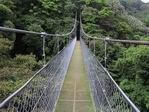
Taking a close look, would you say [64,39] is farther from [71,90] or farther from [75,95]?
[75,95]

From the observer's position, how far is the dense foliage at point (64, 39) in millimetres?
10113

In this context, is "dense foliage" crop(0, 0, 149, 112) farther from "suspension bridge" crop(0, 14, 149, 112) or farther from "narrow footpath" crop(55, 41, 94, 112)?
"suspension bridge" crop(0, 14, 149, 112)

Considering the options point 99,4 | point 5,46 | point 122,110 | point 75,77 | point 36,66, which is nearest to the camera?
point 122,110

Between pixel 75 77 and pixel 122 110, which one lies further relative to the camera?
pixel 75 77

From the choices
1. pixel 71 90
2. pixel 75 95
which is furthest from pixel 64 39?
pixel 75 95

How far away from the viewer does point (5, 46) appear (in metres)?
9.91

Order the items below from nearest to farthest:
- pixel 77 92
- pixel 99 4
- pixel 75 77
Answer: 1. pixel 77 92
2. pixel 75 77
3. pixel 99 4

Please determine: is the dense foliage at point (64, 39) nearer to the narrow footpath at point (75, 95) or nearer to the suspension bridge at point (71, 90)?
the narrow footpath at point (75, 95)

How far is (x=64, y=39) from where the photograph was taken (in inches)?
513

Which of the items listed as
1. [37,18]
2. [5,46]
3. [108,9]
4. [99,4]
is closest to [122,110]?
[5,46]

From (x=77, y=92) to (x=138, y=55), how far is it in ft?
20.8

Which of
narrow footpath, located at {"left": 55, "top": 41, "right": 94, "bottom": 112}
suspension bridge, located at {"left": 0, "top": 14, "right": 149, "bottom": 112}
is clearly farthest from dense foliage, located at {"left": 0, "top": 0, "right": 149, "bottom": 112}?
suspension bridge, located at {"left": 0, "top": 14, "right": 149, "bottom": 112}

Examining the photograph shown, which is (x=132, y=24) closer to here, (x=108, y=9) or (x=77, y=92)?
(x=108, y=9)

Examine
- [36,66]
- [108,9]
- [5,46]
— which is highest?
[108,9]
